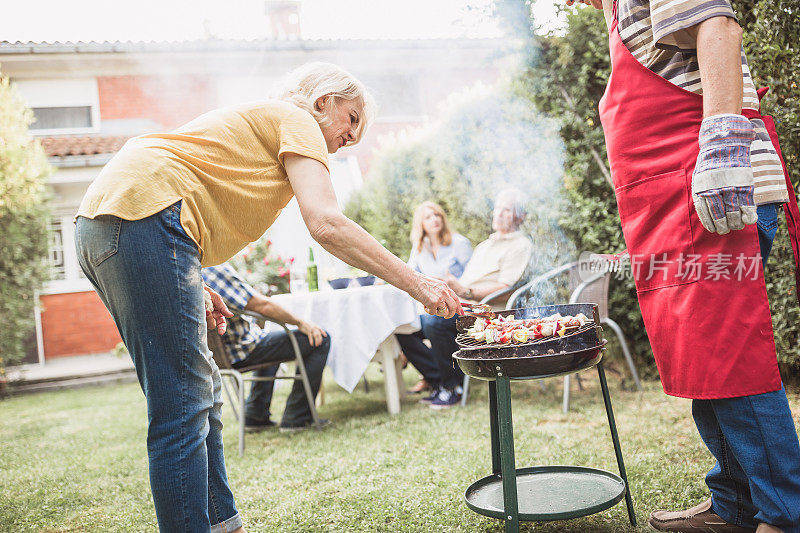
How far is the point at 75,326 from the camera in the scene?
9664 mm

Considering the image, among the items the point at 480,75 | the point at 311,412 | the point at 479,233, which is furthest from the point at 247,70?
the point at 311,412

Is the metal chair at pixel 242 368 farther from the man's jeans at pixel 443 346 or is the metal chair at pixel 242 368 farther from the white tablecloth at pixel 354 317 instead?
the man's jeans at pixel 443 346

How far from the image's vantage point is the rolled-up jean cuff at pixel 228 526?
189 centimetres

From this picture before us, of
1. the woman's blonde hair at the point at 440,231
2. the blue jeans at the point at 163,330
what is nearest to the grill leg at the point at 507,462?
the blue jeans at the point at 163,330

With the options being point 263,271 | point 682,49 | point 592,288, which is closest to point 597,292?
point 592,288

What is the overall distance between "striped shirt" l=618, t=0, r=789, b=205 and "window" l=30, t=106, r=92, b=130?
432 inches

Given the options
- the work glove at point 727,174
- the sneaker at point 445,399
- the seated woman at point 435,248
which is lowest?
the sneaker at point 445,399

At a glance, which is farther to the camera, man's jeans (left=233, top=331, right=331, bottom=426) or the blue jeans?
man's jeans (left=233, top=331, right=331, bottom=426)

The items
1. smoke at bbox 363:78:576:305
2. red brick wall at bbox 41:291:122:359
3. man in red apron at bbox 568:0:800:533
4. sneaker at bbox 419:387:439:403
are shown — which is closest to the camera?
man in red apron at bbox 568:0:800:533

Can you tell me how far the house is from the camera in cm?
984

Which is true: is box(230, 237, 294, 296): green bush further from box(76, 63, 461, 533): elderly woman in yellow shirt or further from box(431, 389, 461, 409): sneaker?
box(76, 63, 461, 533): elderly woman in yellow shirt

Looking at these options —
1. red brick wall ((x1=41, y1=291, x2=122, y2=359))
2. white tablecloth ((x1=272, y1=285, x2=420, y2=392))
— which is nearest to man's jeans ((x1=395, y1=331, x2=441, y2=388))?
white tablecloth ((x1=272, y1=285, x2=420, y2=392))

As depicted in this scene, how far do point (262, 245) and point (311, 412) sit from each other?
394 cm

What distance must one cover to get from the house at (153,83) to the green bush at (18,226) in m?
2.24
